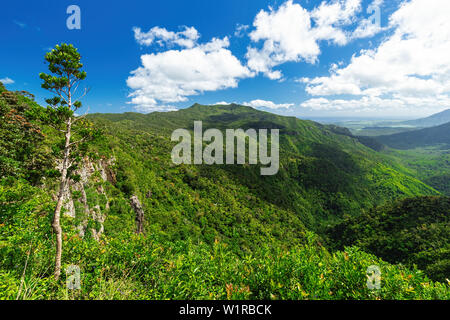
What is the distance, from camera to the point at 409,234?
208 feet

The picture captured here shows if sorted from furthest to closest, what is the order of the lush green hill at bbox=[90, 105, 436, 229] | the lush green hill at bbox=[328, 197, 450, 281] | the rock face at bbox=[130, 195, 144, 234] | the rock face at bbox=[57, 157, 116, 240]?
the lush green hill at bbox=[90, 105, 436, 229]
the lush green hill at bbox=[328, 197, 450, 281]
the rock face at bbox=[130, 195, 144, 234]
the rock face at bbox=[57, 157, 116, 240]

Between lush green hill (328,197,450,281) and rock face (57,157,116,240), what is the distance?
68.0m

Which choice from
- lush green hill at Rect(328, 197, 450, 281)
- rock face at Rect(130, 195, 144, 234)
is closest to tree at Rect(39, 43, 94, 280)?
rock face at Rect(130, 195, 144, 234)

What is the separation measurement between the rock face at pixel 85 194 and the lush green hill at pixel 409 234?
68.0 metres

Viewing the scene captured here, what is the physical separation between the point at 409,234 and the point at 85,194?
331ft

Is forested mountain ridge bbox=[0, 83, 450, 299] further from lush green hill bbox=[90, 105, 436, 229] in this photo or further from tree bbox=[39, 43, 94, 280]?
lush green hill bbox=[90, 105, 436, 229]

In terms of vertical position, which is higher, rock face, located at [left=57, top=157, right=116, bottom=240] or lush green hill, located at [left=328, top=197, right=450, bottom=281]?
rock face, located at [left=57, top=157, right=116, bottom=240]

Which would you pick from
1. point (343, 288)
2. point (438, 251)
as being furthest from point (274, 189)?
point (343, 288)

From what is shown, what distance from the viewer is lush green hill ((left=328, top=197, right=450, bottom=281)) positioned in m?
51.4

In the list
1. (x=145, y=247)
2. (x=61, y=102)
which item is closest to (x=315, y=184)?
(x=145, y=247)

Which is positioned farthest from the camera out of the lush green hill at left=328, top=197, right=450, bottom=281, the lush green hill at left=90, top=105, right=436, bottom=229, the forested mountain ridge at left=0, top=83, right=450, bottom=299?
the lush green hill at left=90, top=105, right=436, bottom=229

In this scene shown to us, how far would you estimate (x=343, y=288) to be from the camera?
8.00 metres

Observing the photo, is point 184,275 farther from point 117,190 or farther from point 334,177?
point 334,177
